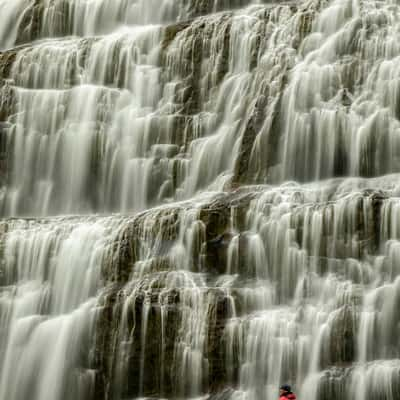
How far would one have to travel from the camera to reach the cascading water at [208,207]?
20.6 metres

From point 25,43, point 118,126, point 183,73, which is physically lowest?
point 118,126

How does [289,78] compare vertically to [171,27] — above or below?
below

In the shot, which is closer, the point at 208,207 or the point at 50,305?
the point at 208,207

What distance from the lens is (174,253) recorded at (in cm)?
2272

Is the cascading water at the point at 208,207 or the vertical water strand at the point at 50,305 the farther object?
the vertical water strand at the point at 50,305

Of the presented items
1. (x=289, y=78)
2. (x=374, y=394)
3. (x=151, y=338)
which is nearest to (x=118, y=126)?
(x=289, y=78)

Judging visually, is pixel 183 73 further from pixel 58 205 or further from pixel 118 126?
pixel 58 205

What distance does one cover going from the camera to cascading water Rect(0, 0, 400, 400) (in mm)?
20625

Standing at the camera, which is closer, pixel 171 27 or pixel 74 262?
pixel 74 262

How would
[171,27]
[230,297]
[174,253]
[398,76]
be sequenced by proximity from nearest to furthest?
[230,297], [174,253], [398,76], [171,27]

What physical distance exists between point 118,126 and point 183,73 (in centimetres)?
273

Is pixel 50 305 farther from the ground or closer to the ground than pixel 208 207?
closer to the ground

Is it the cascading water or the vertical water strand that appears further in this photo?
the vertical water strand

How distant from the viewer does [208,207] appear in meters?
22.8
